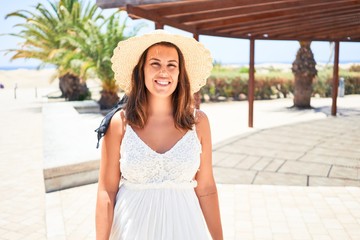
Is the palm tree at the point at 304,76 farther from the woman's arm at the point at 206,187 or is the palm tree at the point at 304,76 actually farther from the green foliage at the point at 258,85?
the woman's arm at the point at 206,187

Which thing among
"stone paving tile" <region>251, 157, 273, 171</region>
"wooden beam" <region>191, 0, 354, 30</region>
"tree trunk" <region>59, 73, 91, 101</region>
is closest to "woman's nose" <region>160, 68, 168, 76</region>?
"wooden beam" <region>191, 0, 354, 30</region>

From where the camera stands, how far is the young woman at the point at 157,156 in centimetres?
187

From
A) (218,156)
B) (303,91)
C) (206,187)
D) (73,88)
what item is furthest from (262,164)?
(73,88)

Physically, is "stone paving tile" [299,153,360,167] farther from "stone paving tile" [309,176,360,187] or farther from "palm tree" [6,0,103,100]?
"palm tree" [6,0,103,100]

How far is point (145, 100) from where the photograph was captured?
2033 mm

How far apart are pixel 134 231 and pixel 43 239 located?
2.67m

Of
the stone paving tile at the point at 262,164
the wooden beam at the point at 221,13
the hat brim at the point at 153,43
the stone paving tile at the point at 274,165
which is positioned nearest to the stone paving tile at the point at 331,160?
the stone paving tile at the point at 274,165

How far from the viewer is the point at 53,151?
6223 millimetres

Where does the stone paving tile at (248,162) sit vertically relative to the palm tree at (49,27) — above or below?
below

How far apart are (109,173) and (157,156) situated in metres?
0.29

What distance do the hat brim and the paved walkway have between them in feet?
7.47

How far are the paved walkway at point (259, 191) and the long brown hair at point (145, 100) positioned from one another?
2294 mm

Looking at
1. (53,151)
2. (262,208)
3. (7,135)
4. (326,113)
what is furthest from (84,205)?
(326,113)

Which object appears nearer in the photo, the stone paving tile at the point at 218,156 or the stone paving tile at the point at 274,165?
the stone paving tile at the point at 274,165
